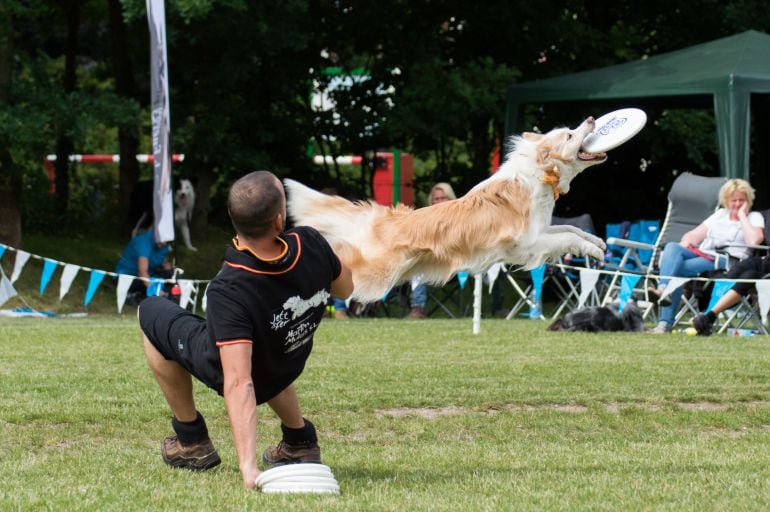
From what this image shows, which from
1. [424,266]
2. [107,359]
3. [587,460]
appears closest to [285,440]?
[587,460]

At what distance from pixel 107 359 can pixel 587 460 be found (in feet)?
14.2

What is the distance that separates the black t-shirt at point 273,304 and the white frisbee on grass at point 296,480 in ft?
1.08

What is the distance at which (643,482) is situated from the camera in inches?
183

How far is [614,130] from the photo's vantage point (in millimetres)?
6668

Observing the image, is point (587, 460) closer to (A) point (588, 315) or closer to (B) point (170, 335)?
(B) point (170, 335)

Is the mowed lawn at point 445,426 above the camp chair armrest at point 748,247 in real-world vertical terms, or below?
below

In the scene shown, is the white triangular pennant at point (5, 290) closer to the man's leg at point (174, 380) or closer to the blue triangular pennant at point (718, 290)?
the blue triangular pennant at point (718, 290)

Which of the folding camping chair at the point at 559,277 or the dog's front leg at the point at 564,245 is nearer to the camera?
the dog's front leg at the point at 564,245

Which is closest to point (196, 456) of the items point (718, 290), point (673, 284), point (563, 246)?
point (563, 246)

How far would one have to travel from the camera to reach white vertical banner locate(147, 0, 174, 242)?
12259 millimetres

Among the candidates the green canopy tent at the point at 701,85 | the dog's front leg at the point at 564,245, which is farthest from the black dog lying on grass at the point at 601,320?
the dog's front leg at the point at 564,245

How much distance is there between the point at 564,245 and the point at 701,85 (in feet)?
24.6

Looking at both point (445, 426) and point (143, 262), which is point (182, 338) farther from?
point (143, 262)

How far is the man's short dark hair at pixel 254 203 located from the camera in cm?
429
